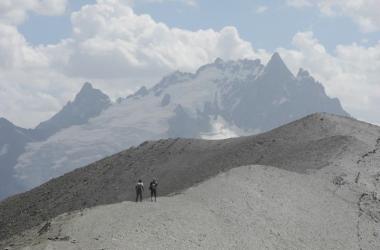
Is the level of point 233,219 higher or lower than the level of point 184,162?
lower

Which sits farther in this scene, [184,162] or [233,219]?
[184,162]

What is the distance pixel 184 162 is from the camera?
293 feet

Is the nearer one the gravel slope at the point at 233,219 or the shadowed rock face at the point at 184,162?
the gravel slope at the point at 233,219

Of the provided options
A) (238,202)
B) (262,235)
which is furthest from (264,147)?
(262,235)

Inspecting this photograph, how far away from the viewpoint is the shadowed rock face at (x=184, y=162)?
74062 millimetres

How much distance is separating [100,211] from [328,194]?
23159mm

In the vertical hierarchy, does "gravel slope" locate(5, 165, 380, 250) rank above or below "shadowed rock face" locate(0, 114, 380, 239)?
below

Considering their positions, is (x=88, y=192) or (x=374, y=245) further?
(x=88, y=192)

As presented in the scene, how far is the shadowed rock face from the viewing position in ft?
243

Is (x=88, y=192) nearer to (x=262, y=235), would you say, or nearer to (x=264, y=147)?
(x=264, y=147)

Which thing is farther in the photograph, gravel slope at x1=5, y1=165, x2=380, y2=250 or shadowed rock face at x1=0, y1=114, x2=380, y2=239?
shadowed rock face at x1=0, y1=114, x2=380, y2=239

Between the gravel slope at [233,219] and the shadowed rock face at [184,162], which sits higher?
the shadowed rock face at [184,162]

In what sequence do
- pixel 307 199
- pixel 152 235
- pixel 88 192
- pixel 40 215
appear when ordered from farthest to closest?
pixel 88 192 < pixel 40 215 < pixel 307 199 < pixel 152 235

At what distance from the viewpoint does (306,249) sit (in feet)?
155
